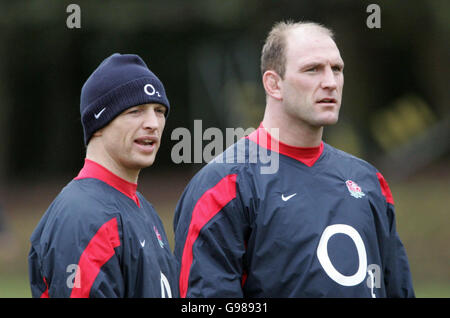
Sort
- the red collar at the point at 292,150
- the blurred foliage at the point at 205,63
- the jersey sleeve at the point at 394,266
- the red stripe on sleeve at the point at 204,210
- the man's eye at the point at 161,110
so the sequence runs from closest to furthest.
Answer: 1. the man's eye at the point at 161,110
2. the red stripe on sleeve at the point at 204,210
3. the red collar at the point at 292,150
4. the jersey sleeve at the point at 394,266
5. the blurred foliage at the point at 205,63

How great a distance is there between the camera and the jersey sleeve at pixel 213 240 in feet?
14.1

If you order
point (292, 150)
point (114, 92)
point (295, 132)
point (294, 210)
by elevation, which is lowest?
point (294, 210)

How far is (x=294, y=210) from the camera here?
445 centimetres

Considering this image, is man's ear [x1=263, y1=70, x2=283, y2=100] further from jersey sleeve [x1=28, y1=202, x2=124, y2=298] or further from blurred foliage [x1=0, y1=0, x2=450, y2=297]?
blurred foliage [x1=0, y1=0, x2=450, y2=297]

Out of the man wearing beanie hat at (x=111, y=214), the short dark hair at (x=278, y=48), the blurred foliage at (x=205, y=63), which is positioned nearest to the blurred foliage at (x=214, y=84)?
the blurred foliage at (x=205, y=63)

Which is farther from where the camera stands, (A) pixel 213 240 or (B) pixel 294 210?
(B) pixel 294 210

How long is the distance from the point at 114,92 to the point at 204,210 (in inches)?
34.6

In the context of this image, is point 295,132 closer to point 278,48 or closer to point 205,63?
point 278,48

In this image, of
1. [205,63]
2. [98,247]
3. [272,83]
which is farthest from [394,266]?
[205,63]

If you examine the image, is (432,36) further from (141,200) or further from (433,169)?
(141,200)

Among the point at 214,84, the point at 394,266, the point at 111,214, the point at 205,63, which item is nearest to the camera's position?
the point at 111,214

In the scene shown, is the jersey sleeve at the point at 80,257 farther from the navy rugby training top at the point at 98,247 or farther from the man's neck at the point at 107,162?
the man's neck at the point at 107,162

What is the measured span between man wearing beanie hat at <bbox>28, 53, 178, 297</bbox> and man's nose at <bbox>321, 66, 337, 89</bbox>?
1.00 metres
